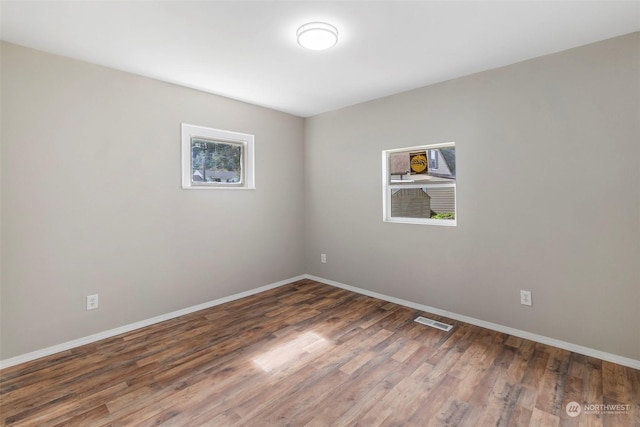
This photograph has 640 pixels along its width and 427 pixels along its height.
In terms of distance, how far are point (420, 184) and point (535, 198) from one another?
1.11 m

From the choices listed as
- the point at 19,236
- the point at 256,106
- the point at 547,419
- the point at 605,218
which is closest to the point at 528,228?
the point at 605,218

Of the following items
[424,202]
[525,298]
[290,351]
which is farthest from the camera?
[424,202]

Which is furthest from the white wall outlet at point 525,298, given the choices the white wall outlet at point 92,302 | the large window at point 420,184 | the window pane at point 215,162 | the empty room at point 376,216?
the white wall outlet at point 92,302

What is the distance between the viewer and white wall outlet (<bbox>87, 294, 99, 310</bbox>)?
8.58 feet

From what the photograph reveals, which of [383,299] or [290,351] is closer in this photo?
[290,351]

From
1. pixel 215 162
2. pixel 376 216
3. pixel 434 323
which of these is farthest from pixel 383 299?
pixel 215 162

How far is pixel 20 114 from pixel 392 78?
10.4 ft

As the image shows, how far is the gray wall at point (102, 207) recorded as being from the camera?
2.29 meters

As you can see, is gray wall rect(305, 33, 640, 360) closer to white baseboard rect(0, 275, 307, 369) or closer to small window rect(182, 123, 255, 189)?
small window rect(182, 123, 255, 189)

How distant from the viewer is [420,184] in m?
3.37

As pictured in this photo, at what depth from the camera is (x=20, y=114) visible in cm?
228

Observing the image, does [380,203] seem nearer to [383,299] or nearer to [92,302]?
[383,299]

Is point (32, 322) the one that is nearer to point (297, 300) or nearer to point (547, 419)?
point (297, 300)

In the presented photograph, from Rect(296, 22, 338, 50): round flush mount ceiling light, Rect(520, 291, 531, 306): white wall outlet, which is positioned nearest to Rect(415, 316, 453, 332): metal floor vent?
Rect(520, 291, 531, 306): white wall outlet
